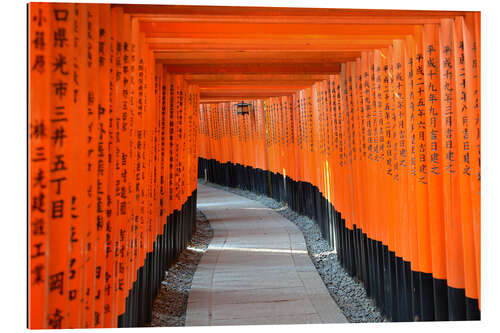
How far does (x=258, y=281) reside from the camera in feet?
21.5

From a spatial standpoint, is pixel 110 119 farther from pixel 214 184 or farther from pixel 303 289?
pixel 214 184

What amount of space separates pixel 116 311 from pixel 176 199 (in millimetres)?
4269

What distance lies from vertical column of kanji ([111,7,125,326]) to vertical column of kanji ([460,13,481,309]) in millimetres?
2374

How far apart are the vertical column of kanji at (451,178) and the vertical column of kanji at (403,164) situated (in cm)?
69

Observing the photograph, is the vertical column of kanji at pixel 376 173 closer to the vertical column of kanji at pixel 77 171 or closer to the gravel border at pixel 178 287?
the gravel border at pixel 178 287

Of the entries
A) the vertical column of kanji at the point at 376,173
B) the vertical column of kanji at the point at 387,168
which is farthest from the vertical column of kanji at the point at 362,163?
the vertical column of kanji at the point at 387,168

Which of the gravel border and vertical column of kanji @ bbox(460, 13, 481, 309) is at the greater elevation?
vertical column of kanji @ bbox(460, 13, 481, 309)

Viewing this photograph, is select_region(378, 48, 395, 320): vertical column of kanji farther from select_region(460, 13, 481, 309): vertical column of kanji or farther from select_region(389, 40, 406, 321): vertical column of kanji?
select_region(460, 13, 481, 309): vertical column of kanji

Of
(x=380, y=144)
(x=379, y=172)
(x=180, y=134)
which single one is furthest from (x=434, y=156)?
(x=180, y=134)

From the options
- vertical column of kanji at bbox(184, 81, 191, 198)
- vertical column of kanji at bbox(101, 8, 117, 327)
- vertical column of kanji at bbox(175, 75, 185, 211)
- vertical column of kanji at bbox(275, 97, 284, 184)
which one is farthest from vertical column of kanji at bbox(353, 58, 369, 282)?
vertical column of kanji at bbox(275, 97, 284, 184)

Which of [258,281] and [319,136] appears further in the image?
[319,136]

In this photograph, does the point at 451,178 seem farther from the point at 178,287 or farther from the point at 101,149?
the point at 178,287

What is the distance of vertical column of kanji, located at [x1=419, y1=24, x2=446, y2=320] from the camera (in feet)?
12.0

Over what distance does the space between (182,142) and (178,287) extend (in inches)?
103
